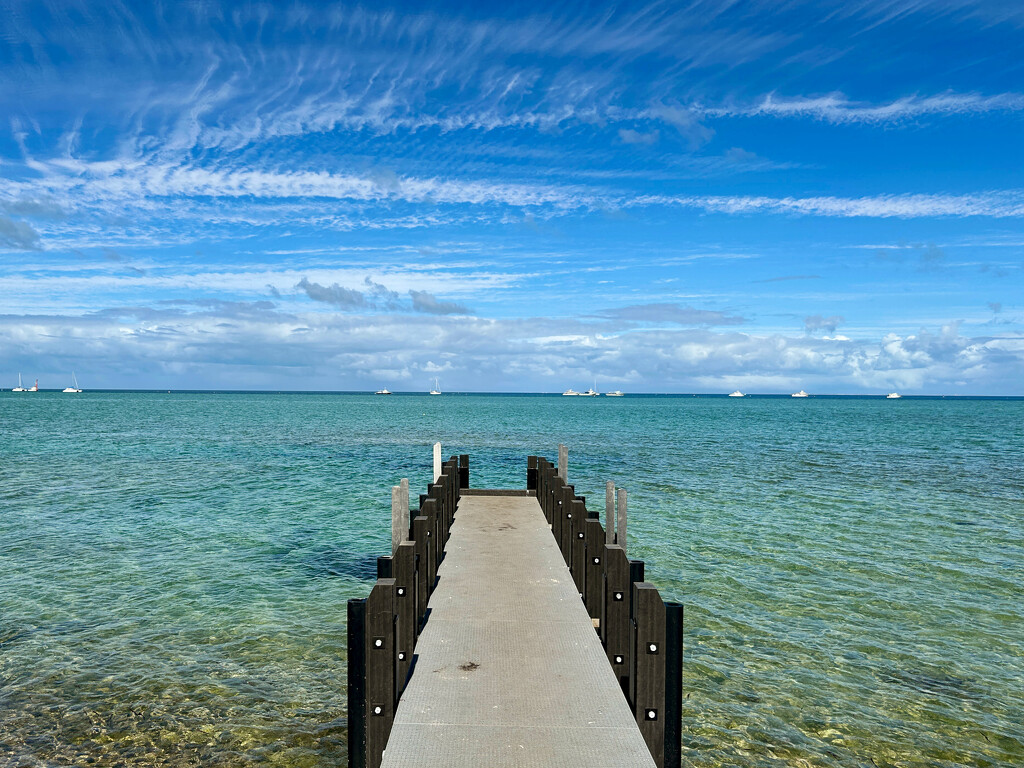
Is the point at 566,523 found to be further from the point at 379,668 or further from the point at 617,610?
the point at 379,668

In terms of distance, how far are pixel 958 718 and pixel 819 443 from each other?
54.7m

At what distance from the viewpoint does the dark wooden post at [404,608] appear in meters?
7.23

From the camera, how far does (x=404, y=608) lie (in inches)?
287

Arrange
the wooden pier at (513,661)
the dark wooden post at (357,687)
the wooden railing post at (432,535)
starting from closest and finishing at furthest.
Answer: the dark wooden post at (357,687) < the wooden pier at (513,661) < the wooden railing post at (432,535)

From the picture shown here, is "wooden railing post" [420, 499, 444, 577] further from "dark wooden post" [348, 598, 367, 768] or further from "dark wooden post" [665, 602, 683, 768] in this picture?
"dark wooden post" [665, 602, 683, 768]

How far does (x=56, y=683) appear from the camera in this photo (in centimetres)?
981

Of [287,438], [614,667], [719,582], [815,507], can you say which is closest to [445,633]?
[614,667]

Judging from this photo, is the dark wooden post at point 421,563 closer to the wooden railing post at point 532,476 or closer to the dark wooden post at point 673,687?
the dark wooden post at point 673,687

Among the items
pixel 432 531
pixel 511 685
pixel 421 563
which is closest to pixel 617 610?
pixel 511 685

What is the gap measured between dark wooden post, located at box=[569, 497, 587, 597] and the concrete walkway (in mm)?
210

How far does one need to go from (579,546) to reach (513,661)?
3.30m

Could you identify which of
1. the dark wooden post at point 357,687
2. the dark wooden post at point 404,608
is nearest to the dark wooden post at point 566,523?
the dark wooden post at point 404,608

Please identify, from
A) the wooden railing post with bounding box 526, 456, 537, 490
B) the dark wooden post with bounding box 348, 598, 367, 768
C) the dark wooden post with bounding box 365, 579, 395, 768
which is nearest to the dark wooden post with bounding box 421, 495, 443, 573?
the dark wooden post with bounding box 365, 579, 395, 768

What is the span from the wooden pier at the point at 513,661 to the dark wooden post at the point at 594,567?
28mm
